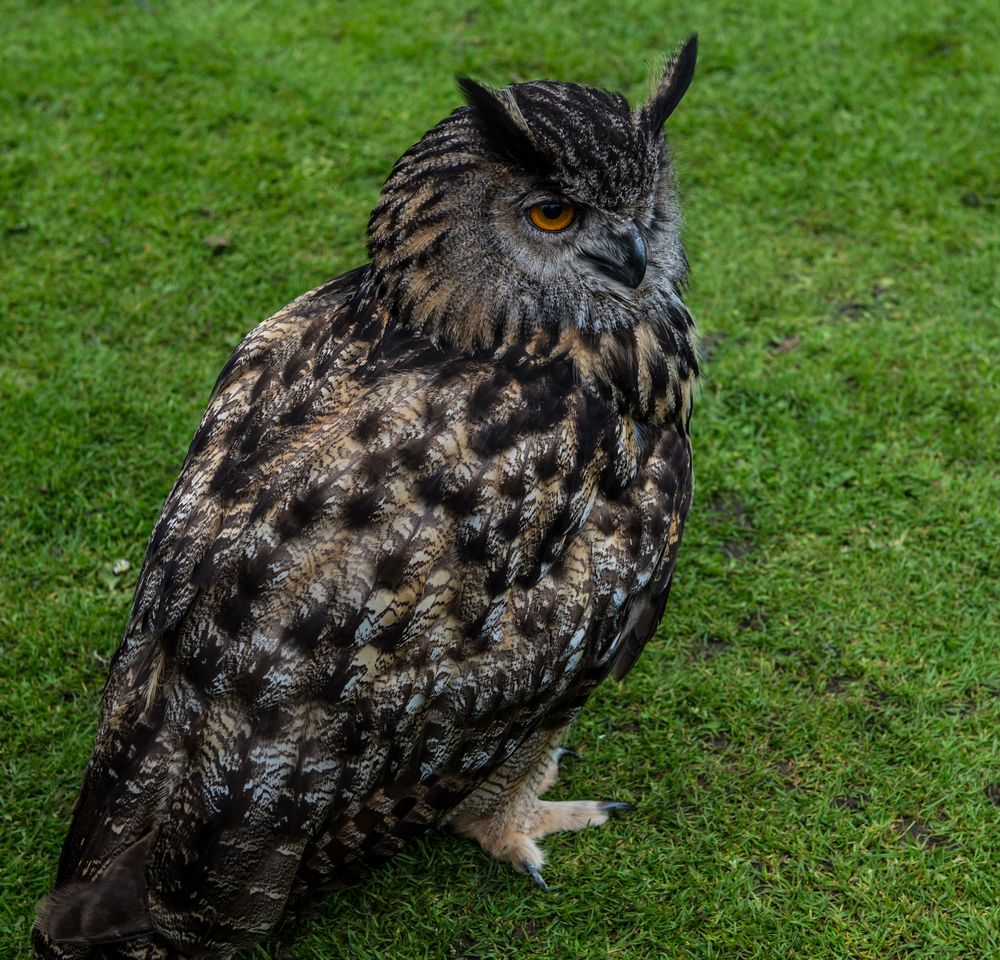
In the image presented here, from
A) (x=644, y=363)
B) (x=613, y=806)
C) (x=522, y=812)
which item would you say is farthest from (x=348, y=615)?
(x=613, y=806)

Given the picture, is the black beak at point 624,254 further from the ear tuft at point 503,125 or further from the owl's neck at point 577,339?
the ear tuft at point 503,125

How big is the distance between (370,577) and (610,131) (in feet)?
4.21

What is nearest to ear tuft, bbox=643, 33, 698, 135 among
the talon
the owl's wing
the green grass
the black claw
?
the green grass

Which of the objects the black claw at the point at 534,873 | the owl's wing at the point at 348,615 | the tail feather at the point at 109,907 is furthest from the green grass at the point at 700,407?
the owl's wing at the point at 348,615

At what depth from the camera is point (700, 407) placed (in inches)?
194

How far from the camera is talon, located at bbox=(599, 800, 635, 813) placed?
3.65m

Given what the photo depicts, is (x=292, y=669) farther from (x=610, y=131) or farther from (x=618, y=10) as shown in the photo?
(x=618, y=10)

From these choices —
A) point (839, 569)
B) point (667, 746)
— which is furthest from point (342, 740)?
point (839, 569)

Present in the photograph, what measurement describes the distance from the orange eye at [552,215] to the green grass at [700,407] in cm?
98

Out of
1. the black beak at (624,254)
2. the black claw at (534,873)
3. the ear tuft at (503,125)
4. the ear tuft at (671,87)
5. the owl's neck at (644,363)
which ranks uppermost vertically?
the ear tuft at (671,87)

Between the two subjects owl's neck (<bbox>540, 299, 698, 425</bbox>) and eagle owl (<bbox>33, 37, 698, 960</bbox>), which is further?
owl's neck (<bbox>540, 299, 698, 425</bbox>)

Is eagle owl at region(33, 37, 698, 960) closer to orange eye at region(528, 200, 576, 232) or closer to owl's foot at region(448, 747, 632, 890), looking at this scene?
orange eye at region(528, 200, 576, 232)

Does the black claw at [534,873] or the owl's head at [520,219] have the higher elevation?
the owl's head at [520,219]

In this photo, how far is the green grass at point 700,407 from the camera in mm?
3477
